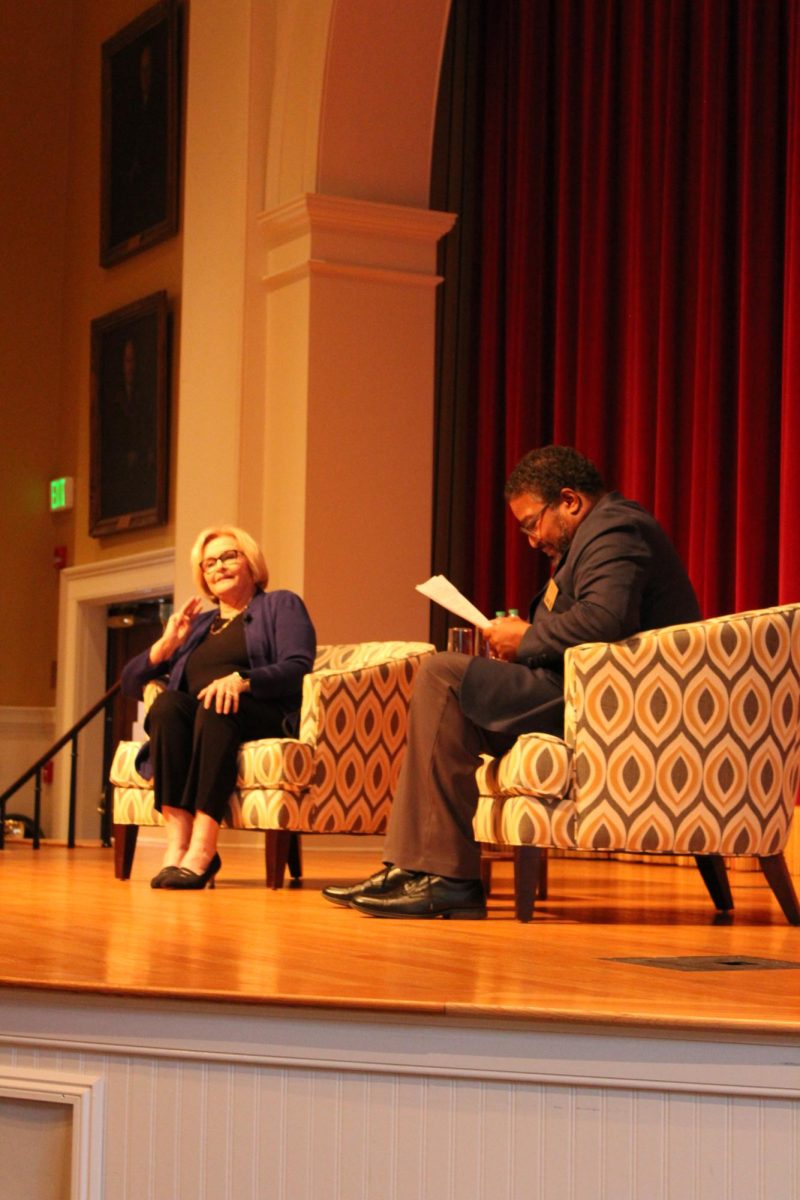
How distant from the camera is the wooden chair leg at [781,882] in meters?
3.52

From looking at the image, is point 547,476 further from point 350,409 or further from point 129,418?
point 129,418

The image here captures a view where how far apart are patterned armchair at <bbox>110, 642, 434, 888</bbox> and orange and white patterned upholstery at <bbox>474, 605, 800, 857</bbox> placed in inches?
41.8

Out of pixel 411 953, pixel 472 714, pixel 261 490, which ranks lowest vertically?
pixel 411 953

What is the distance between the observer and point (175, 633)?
4.68 m

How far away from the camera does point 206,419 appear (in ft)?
23.1

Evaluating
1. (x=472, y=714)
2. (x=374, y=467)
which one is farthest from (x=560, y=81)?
(x=472, y=714)

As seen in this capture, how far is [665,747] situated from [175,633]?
1695 mm

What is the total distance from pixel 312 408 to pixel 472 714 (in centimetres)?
332

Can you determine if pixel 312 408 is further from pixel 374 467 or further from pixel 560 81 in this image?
pixel 560 81

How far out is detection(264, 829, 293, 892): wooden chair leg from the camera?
4438 millimetres

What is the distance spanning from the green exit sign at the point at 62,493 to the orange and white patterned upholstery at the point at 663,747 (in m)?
6.12

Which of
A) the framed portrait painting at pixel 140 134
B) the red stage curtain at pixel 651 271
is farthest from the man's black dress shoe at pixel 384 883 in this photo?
the framed portrait painting at pixel 140 134

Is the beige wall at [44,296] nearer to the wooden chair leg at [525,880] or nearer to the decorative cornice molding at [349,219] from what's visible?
the decorative cornice molding at [349,219]

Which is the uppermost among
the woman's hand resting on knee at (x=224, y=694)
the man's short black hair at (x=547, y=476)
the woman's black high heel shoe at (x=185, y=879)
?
the man's short black hair at (x=547, y=476)
